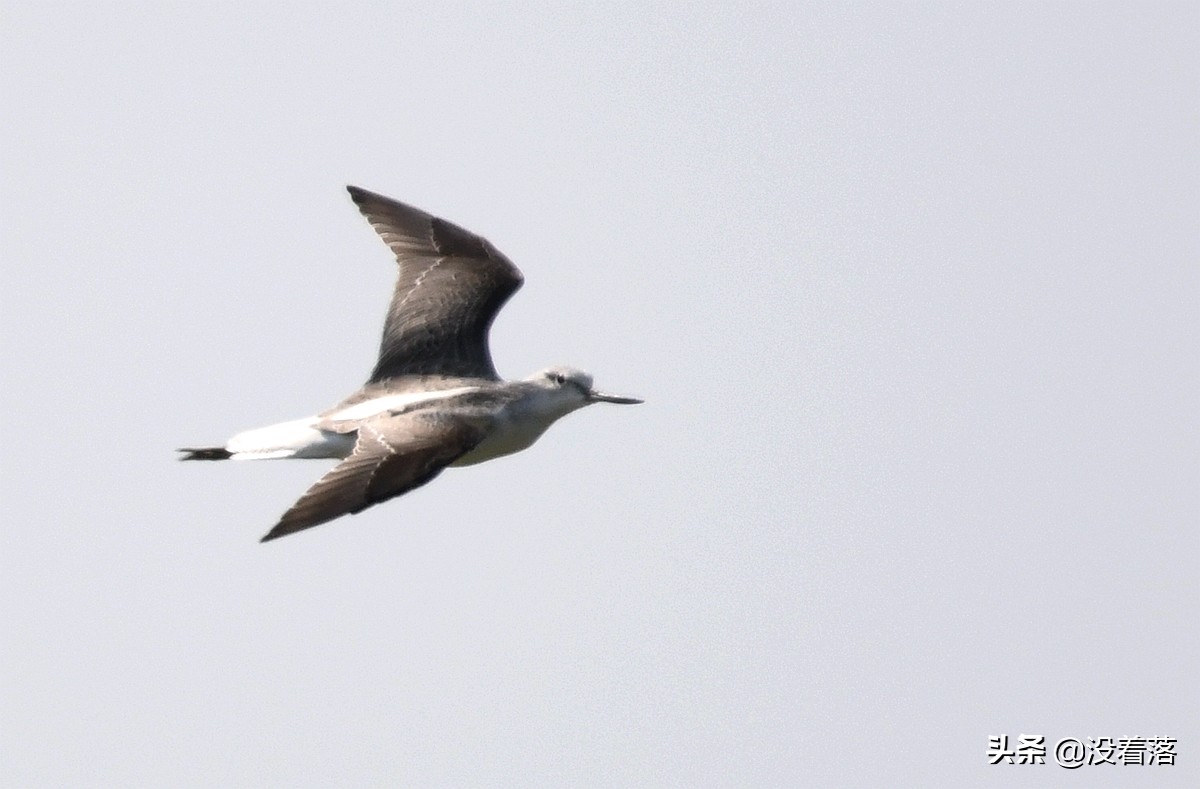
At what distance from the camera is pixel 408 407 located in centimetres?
1792

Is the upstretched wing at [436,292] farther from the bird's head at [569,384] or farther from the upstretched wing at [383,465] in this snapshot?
the upstretched wing at [383,465]

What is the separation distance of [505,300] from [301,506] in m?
5.62

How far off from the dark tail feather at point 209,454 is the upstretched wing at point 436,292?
173cm

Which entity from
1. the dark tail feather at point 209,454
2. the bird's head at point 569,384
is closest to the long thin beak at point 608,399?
the bird's head at point 569,384

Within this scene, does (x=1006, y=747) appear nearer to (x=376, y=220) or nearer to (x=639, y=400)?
(x=639, y=400)

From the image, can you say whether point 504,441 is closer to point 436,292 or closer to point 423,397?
point 423,397

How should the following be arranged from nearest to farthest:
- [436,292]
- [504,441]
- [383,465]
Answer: [383,465], [504,441], [436,292]

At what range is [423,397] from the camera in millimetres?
18438

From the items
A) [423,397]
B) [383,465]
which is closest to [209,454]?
[423,397]

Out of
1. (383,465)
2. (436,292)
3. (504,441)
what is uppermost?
(436,292)

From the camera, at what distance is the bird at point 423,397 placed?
52.9 feet

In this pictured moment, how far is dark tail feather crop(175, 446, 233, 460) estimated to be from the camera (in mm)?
18562

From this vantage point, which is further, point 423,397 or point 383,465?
point 423,397

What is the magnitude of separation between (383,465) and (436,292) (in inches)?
171
